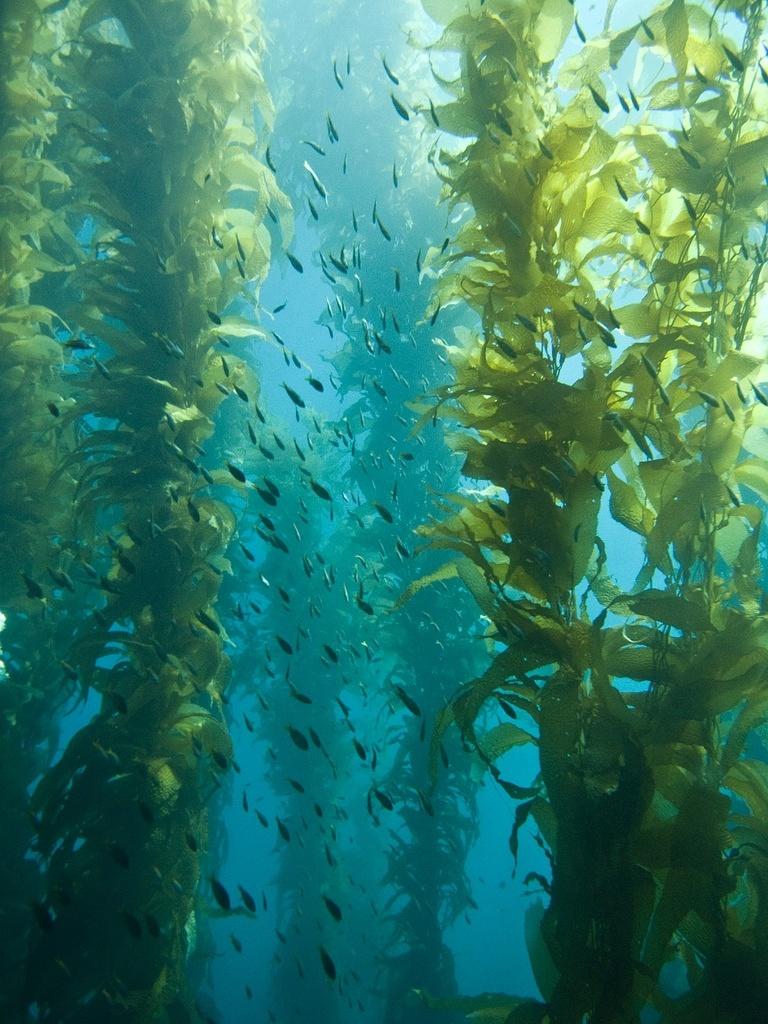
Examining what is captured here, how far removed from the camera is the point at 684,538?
2.09 meters

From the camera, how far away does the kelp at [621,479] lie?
5.94 feet

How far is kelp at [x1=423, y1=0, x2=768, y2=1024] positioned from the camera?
181 centimetres

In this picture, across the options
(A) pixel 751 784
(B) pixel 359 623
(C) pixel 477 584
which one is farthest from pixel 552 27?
(B) pixel 359 623

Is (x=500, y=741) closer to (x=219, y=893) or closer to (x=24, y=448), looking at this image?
(x=219, y=893)

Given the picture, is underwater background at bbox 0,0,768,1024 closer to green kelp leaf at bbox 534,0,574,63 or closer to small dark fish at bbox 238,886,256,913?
green kelp leaf at bbox 534,0,574,63

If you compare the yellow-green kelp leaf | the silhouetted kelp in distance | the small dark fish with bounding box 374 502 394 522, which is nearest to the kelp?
the yellow-green kelp leaf

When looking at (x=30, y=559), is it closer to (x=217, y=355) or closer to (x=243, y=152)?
(x=217, y=355)

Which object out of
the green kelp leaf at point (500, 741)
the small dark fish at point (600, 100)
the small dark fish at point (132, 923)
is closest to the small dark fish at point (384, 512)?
the green kelp leaf at point (500, 741)

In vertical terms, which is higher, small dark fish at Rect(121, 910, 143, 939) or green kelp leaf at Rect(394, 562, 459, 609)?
green kelp leaf at Rect(394, 562, 459, 609)

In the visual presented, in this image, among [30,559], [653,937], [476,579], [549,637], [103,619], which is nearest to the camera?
[653,937]

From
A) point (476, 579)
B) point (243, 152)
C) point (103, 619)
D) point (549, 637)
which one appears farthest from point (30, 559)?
point (549, 637)

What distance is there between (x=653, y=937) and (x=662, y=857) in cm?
23

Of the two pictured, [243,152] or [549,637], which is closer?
[549,637]

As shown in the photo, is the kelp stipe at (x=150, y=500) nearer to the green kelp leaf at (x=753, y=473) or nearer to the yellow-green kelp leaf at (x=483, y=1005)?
the yellow-green kelp leaf at (x=483, y=1005)
